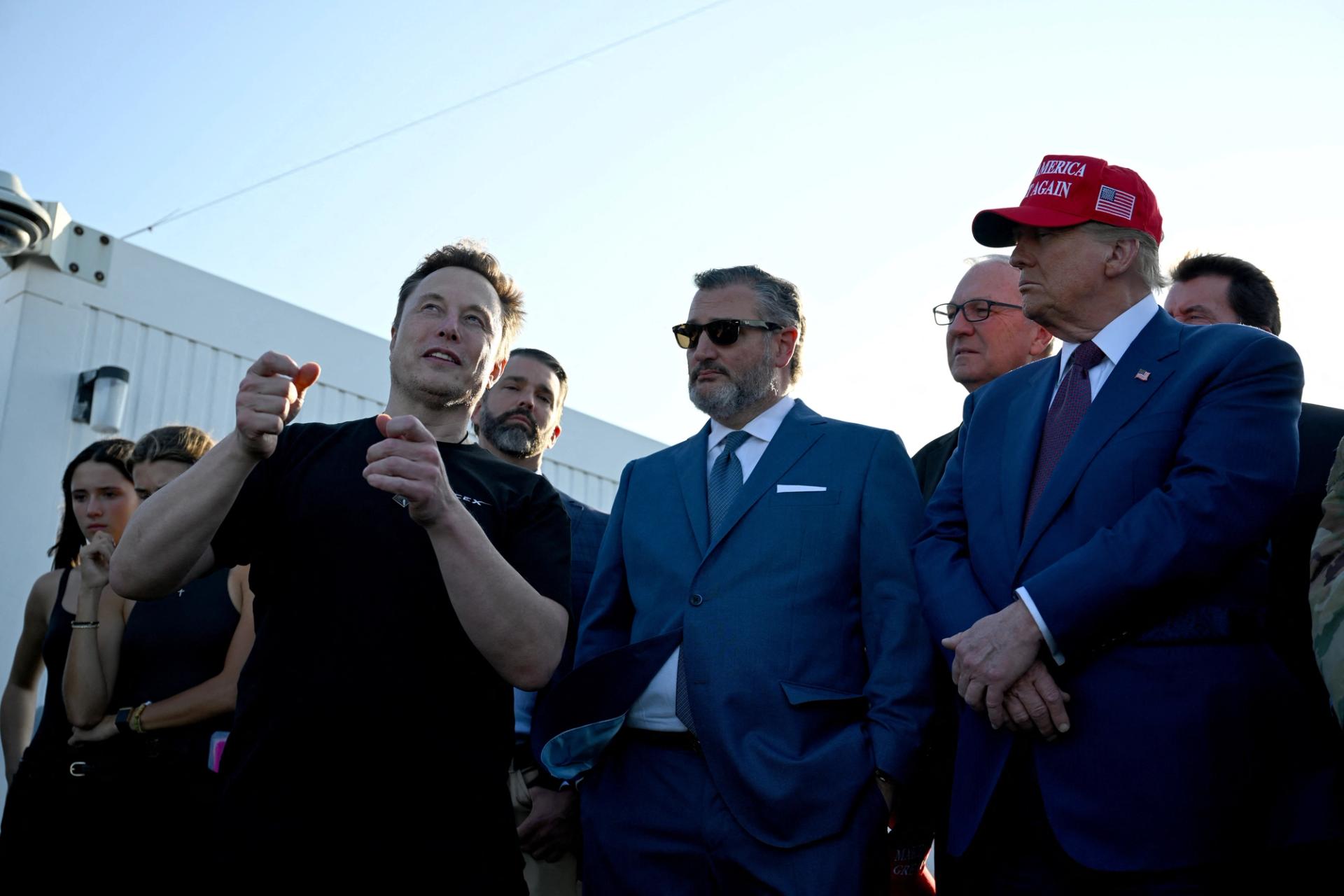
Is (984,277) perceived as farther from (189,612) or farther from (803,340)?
(189,612)

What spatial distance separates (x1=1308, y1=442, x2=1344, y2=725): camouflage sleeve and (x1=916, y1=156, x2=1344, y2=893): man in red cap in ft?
0.77

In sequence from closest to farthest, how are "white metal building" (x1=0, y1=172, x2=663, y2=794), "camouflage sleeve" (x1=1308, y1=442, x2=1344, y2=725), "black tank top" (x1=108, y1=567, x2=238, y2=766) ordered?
"camouflage sleeve" (x1=1308, y1=442, x2=1344, y2=725) < "black tank top" (x1=108, y1=567, x2=238, y2=766) < "white metal building" (x1=0, y1=172, x2=663, y2=794)

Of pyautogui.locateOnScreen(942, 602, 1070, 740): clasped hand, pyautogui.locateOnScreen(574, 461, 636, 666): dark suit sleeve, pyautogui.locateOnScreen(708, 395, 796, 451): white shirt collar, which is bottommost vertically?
pyautogui.locateOnScreen(942, 602, 1070, 740): clasped hand

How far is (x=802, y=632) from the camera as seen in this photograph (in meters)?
2.84

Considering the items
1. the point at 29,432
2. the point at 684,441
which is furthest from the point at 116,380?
the point at 684,441

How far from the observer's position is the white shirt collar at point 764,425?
11.0ft

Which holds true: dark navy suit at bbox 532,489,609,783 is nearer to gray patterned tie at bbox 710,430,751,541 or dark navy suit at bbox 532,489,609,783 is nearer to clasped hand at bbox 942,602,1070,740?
gray patterned tie at bbox 710,430,751,541

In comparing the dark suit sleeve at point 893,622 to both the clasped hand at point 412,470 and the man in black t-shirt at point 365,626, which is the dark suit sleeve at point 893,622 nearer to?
the man in black t-shirt at point 365,626

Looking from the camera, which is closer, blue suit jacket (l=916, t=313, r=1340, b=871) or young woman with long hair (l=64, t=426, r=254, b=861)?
blue suit jacket (l=916, t=313, r=1340, b=871)

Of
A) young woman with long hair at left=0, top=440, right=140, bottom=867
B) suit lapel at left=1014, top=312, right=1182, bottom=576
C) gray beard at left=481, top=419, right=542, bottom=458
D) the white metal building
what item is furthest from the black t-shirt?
the white metal building

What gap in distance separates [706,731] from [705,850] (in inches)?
10.0

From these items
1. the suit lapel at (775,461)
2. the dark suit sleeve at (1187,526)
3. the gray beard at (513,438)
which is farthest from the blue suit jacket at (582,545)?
the dark suit sleeve at (1187,526)

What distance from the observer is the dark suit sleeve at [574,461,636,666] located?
125 inches

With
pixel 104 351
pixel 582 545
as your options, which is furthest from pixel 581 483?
pixel 582 545
